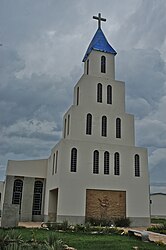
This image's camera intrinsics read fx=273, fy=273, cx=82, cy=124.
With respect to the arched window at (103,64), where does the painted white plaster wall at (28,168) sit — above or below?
below

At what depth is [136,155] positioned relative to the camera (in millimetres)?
26406

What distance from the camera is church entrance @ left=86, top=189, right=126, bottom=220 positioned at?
23.8m

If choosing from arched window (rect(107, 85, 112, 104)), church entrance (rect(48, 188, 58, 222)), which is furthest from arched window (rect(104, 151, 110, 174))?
arched window (rect(107, 85, 112, 104))

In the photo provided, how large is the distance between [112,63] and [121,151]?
1076 centimetres

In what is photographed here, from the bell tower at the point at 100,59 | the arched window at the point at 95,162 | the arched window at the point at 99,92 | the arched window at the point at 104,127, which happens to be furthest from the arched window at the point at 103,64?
the arched window at the point at 95,162

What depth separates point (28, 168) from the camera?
3020 centimetres

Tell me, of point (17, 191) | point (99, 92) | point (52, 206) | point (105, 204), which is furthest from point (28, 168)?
point (99, 92)

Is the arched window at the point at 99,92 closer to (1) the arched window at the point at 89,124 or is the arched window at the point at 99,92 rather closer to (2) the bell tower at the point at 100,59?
(2) the bell tower at the point at 100,59

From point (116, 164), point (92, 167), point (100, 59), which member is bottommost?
point (92, 167)

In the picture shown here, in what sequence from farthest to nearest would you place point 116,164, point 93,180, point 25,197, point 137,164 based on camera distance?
point 25,197
point 137,164
point 116,164
point 93,180

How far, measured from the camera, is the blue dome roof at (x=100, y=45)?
102 ft

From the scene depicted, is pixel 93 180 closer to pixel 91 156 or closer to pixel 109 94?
pixel 91 156

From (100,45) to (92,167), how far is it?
48.2ft

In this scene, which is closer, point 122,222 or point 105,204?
point 122,222
